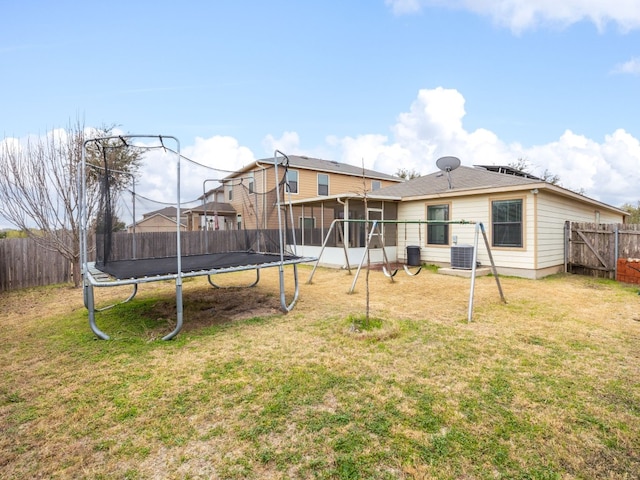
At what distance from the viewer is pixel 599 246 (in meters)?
9.02

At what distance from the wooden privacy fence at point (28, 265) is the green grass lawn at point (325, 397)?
3887mm

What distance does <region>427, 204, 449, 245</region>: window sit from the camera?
412 inches

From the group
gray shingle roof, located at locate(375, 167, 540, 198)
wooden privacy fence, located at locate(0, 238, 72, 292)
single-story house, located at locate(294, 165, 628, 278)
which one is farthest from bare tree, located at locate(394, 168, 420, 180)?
wooden privacy fence, located at locate(0, 238, 72, 292)

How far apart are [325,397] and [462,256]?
789cm

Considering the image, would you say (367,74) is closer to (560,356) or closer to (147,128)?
(147,128)

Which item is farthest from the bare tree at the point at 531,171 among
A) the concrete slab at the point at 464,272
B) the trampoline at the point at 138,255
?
the trampoline at the point at 138,255

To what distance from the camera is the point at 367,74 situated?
13.4 metres

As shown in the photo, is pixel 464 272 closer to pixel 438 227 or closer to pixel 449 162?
pixel 438 227

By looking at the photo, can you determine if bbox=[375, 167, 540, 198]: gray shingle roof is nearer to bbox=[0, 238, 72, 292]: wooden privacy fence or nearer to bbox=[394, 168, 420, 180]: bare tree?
bbox=[0, 238, 72, 292]: wooden privacy fence

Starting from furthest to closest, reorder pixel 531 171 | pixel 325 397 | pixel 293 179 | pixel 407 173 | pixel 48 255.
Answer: pixel 407 173
pixel 531 171
pixel 293 179
pixel 48 255
pixel 325 397

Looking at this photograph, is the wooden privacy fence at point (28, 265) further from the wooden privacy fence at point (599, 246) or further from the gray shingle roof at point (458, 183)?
the wooden privacy fence at point (599, 246)

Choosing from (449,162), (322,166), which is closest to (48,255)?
(449,162)

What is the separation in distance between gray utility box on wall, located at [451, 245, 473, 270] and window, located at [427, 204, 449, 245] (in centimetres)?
109

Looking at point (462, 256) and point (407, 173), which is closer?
point (462, 256)
